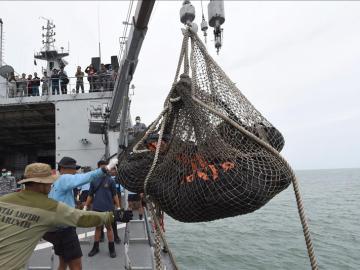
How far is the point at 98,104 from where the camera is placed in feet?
36.2

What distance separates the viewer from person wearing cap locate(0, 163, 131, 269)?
206 centimetres

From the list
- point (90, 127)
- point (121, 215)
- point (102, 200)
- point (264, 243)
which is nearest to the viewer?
point (121, 215)

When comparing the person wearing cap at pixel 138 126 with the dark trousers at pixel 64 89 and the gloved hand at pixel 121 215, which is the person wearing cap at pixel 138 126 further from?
the gloved hand at pixel 121 215

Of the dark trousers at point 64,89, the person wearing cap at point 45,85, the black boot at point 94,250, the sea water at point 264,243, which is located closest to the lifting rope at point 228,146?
the black boot at point 94,250

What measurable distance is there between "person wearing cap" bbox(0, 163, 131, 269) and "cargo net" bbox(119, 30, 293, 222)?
0.60m

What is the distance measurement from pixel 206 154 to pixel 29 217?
1310 mm

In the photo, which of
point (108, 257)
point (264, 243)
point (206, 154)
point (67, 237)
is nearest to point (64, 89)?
point (108, 257)

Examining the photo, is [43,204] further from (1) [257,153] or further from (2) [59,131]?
(2) [59,131]

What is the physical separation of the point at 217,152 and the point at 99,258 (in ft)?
12.0

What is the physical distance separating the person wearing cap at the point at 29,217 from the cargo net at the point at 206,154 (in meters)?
0.60

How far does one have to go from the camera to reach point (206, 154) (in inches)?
93.9

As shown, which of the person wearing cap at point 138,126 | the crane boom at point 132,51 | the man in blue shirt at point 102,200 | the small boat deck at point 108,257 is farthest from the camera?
the person wearing cap at point 138,126

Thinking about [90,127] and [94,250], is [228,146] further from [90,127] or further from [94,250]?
[90,127]

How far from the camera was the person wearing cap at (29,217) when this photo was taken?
206 cm
